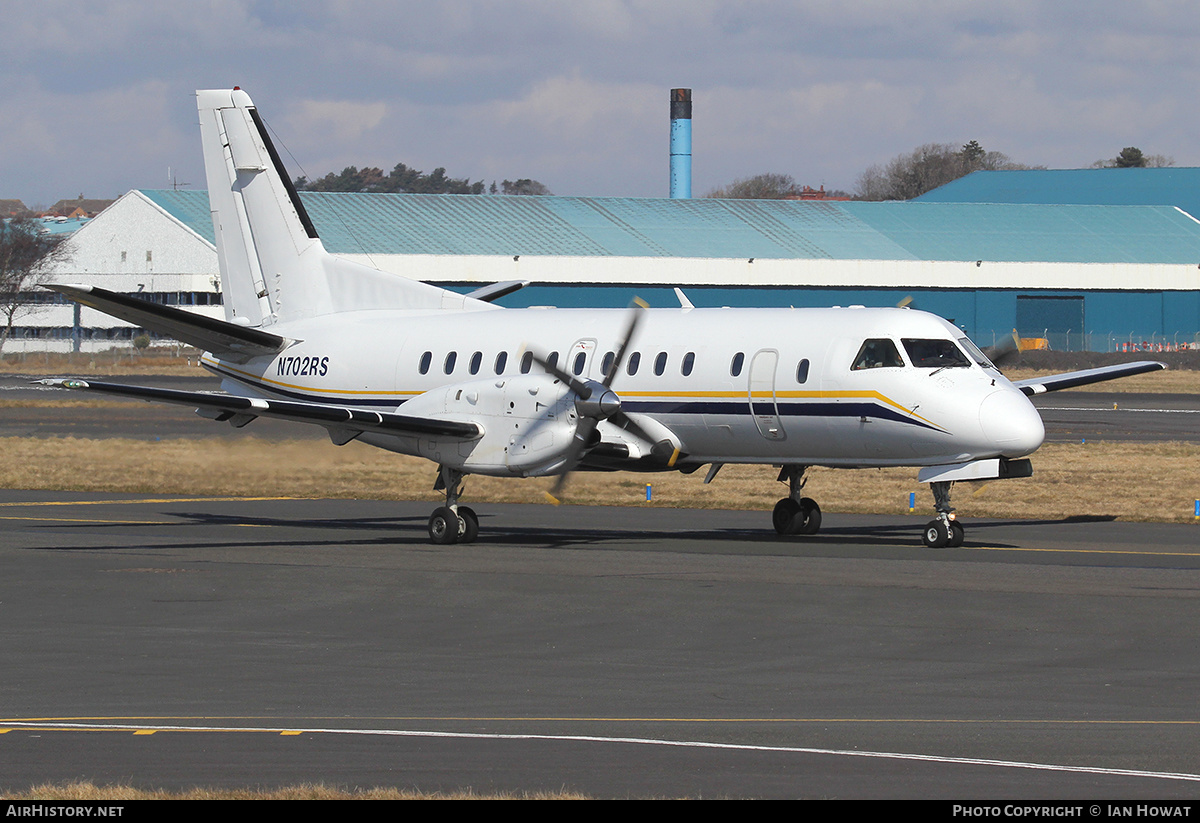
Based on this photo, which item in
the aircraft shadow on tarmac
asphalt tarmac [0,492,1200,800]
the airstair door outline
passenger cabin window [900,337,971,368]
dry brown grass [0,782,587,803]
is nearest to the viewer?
dry brown grass [0,782,587,803]

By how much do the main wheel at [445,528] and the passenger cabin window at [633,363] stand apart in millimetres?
3589

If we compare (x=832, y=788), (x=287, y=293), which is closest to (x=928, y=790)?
Answer: (x=832, y=788)

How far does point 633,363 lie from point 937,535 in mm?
5524

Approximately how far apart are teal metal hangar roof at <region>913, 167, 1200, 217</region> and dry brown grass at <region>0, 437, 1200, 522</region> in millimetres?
81321

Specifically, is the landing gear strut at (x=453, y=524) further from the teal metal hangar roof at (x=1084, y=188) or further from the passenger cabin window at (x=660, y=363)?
the teal metal hangar roof at (x=1084, y=188)

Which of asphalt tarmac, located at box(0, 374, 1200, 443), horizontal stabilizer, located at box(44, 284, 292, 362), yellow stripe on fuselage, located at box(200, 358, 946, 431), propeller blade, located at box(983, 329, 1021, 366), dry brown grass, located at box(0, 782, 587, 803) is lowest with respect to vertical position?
dry brown grass, located at box(0, 782, 587, 803)

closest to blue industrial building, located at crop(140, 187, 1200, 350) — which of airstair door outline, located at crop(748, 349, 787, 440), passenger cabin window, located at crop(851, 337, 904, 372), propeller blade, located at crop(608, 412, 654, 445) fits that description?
propeller blade, located at crop(608, 412, 654, 445)

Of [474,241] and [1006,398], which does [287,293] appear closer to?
[1006,398]

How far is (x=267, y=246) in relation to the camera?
2911 cm

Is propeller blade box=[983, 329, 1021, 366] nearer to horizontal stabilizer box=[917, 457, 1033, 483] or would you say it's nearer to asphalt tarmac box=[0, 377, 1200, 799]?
asphalt tarmac box=[0, 377, 1200, 799]

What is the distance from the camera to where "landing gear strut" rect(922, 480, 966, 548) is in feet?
73.8

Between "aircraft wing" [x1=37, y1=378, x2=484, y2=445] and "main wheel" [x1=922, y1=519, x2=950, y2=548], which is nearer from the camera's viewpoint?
"main wheel" [x1=922, y1=519, x2=950, y2=548]

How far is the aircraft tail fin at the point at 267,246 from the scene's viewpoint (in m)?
29.0

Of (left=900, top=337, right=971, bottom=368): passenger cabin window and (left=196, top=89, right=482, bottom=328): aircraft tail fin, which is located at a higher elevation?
(left=196, top=89, right=482, bottom=328): aircraft tail fin
